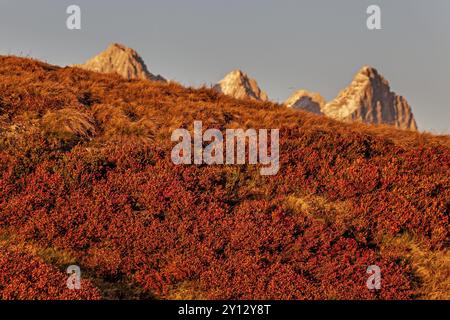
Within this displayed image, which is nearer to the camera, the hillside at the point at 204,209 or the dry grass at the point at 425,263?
the hillside at the point at 204,209

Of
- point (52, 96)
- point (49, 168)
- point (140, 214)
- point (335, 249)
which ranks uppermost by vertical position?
point (52, 96)

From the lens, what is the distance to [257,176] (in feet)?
38.7

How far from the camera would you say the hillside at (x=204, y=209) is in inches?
336

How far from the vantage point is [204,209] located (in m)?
10.3

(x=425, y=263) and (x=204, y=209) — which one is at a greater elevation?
(x=204, y=209)

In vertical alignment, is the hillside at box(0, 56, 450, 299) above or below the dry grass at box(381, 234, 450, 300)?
above

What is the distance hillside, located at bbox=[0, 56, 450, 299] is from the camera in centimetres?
855

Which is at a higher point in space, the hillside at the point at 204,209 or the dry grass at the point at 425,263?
the hillside at the point at 204,209

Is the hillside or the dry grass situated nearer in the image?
the hillside
